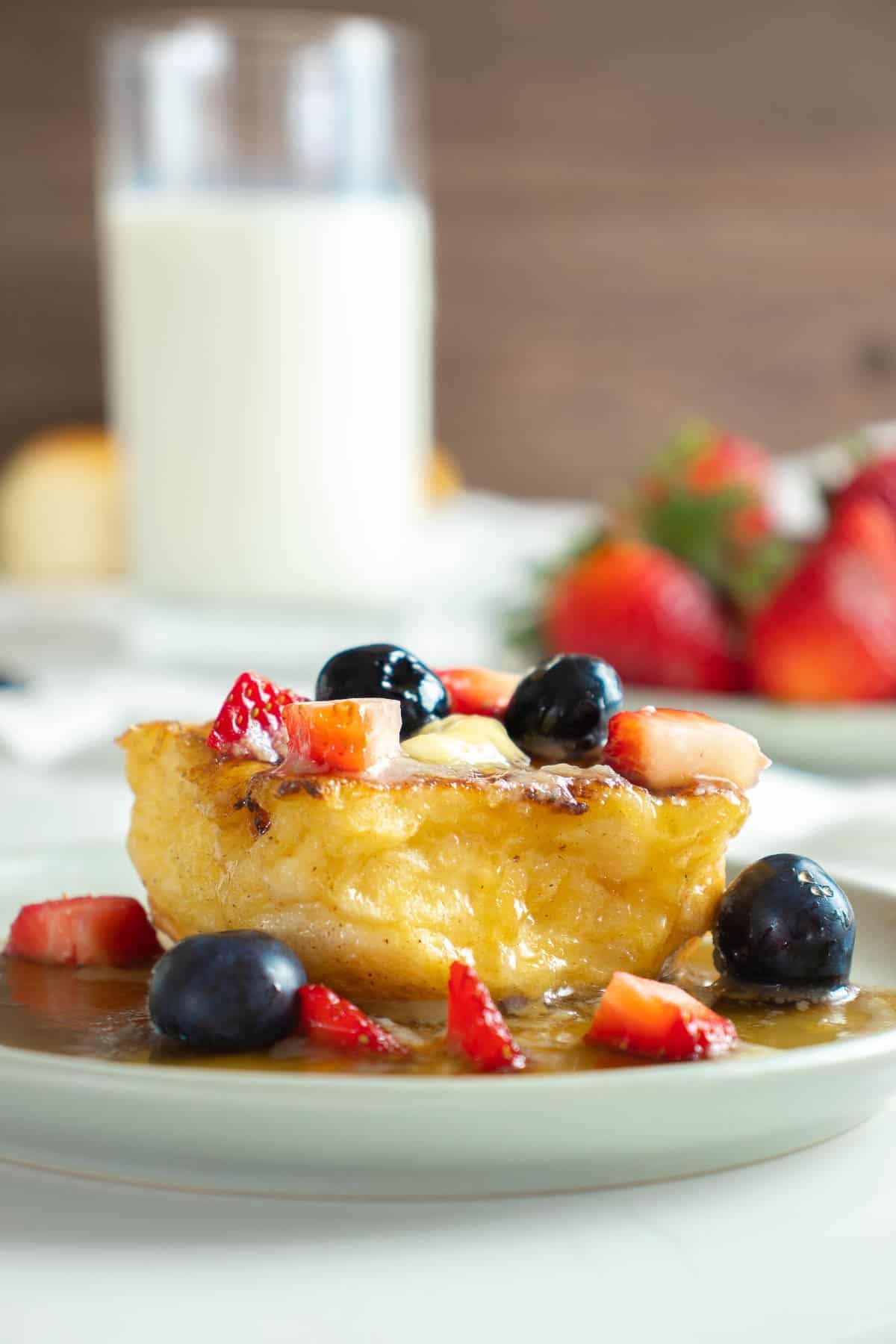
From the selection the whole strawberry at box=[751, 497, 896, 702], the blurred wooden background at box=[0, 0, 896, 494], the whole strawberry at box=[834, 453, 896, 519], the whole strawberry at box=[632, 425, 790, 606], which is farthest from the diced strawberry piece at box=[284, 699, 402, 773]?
the blurred wooden background at box=[0, 0, 896, 494]

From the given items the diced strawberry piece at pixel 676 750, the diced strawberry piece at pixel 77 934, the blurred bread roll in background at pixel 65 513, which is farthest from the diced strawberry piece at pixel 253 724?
the blurred bread roll in background at pixel 65 513

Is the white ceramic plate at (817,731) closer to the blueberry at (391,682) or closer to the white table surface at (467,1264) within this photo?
the blueberry at (391,682)

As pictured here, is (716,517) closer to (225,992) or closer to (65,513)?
(65,513)

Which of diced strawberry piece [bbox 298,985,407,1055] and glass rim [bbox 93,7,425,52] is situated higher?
glass rim [bbox 93,7,425,52]

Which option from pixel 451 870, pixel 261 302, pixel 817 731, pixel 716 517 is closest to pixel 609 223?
pixel 261 302

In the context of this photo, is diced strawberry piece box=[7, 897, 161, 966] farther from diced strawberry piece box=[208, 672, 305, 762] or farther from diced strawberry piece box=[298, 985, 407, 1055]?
diced strawberry piece box=[298, 985, 407, 1055]

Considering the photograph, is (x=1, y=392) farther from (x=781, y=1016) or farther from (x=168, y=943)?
(x=781, y=1016)

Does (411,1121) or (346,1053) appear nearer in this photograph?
(411,1121)
